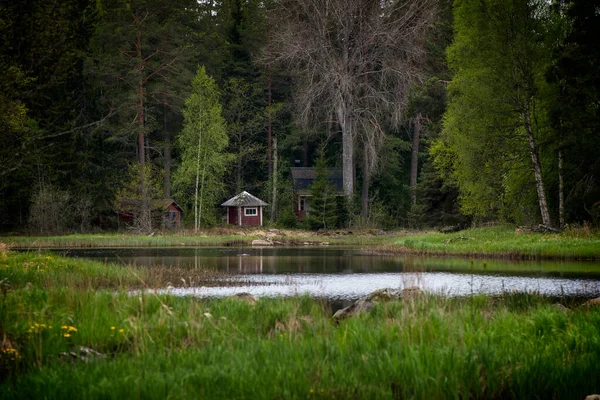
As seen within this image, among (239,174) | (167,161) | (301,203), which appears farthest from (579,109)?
(239,174)

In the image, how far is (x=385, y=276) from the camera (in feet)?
66.4

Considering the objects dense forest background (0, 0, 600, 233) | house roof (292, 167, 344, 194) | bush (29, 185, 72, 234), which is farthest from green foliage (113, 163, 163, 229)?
house roof (292, 167, 344, 194)

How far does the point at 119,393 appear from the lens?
5723 mm

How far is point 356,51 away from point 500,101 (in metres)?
22.2

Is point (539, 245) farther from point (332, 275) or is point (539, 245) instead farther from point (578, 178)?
point (332, 275)

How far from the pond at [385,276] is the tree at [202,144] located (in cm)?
2415

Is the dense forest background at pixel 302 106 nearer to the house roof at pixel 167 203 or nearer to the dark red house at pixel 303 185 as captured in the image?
the house roof at pixel 167 203

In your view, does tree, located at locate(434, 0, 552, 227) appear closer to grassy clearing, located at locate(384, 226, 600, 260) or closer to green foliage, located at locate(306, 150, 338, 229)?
grassy clearing, located at locate(384, 226, 600, 260)

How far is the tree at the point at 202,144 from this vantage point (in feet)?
170

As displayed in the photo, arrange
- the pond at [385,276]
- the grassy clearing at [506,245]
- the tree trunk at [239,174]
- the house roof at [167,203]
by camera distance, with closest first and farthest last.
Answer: the pond at [385,276], the grassy clearing at [506,245], the house roof at [167,203], the tree trunk at [239,174]

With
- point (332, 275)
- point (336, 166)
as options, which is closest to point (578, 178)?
point (332, 275)

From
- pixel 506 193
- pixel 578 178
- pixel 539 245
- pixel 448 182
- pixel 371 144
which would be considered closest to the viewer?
pixel 539 245

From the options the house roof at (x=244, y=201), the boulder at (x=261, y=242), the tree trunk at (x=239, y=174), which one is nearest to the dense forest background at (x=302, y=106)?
the tree trunk at (x=239, y=174)

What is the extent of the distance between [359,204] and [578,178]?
3056 cm
